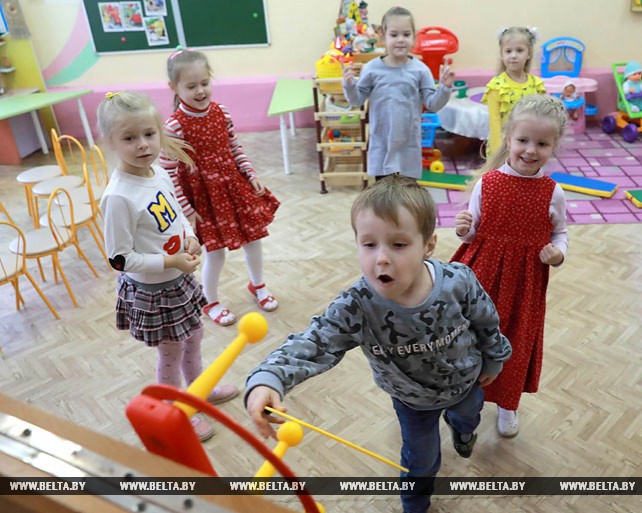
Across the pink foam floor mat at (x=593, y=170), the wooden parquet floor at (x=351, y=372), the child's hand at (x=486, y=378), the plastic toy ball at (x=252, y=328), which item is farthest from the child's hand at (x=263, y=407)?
the pink foam floor mat at (x=593, y=170)

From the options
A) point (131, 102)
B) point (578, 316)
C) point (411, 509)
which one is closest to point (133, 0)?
point (131, 102)

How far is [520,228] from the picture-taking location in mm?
1623

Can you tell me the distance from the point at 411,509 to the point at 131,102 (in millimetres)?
1433

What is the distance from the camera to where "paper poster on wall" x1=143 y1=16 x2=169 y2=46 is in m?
4.99

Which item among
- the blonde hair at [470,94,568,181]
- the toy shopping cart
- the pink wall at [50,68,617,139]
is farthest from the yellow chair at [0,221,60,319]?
the pink wall at [50,68,617,139]

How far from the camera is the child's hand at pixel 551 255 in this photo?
5.12 feet

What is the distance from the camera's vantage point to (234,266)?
306cm

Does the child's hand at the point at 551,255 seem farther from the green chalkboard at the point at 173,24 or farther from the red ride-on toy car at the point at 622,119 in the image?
the green chalkboard at the point at 173,24

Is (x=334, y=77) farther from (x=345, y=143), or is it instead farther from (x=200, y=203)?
(x=200, y=203)

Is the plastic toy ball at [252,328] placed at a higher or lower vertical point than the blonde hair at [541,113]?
higher

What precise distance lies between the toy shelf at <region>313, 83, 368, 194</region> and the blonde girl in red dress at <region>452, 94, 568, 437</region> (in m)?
2.05

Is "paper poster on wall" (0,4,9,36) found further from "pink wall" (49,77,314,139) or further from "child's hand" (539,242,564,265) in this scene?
"child's hand" (539,242,564,265)

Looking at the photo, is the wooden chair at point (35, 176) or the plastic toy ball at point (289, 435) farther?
the wooden chair at point (35, 176)

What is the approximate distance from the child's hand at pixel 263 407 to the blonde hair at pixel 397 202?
35cm
